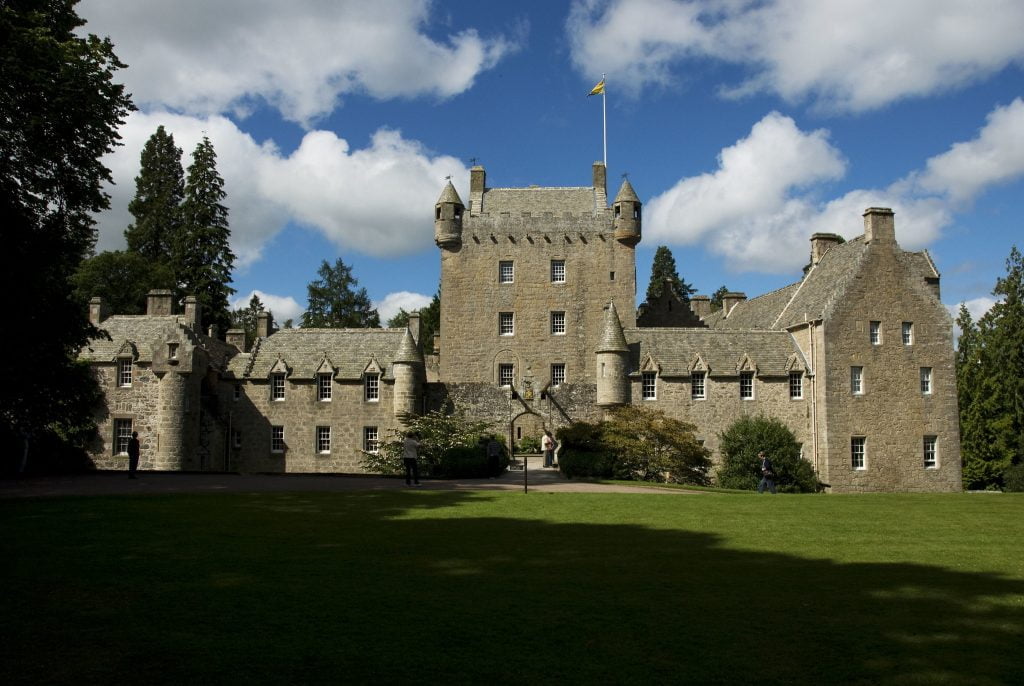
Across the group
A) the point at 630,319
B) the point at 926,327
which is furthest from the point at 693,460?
the point at 926,327

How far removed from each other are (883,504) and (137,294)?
165 feet

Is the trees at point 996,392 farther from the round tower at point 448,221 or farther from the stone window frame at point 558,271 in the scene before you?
the round tower at point 448,221

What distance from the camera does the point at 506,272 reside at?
158 ft

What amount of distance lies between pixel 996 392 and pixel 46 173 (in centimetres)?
→ 5303

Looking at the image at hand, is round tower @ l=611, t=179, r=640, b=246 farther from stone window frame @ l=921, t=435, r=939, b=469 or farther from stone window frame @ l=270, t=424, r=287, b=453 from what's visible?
stone window frame @ l=270, t=424, r=287, b=453

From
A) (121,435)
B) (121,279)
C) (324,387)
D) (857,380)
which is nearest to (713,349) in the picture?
(857,380)

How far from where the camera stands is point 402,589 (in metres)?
10.4

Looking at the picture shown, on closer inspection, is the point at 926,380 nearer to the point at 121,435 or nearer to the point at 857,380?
the point at 857,380

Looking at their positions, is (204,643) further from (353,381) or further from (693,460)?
(353,381)

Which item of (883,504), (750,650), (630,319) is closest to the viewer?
(750,650)

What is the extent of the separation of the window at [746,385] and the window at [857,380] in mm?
5080

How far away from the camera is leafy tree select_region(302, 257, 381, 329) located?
256ft

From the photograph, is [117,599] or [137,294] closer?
[117,599]

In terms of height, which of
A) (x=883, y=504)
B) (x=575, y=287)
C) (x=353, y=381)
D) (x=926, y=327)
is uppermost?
(x=575, y=287)
